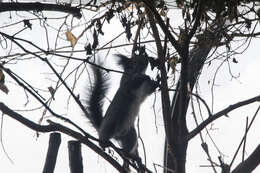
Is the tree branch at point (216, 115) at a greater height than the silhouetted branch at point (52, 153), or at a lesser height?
greater

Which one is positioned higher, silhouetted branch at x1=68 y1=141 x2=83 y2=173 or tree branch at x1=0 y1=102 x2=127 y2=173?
tree branch at x1=0 y1=102 x2=127 y2=173

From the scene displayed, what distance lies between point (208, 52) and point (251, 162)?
0.88 meters

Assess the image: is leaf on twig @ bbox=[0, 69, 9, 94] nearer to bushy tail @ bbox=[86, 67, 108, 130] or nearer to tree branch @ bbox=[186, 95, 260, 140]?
tree branch @ bbox=[186, 95, 260, 140]

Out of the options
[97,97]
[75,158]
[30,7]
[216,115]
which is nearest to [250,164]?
[216,115]

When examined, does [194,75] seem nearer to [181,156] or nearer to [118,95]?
[181,156]

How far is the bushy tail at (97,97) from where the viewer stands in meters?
3.54

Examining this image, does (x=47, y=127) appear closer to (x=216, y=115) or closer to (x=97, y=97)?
(x=216, y=115)

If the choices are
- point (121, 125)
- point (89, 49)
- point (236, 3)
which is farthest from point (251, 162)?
point (121, 125)

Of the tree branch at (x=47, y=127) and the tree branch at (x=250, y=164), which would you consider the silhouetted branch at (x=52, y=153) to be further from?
the tree branch at (x=250, y=164)

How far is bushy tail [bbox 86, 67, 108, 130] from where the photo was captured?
3.54 meters

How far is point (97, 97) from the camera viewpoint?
366 cm

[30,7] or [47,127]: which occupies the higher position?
[30,7]

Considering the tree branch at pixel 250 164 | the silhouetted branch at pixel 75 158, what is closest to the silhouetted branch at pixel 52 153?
the silhouetted branch at pixel 75 158

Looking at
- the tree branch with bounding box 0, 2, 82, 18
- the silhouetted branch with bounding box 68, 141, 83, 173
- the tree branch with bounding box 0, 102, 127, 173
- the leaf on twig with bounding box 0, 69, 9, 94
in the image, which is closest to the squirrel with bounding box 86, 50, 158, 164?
the leaf on twig with bounding box 0, 69, 9, 94
